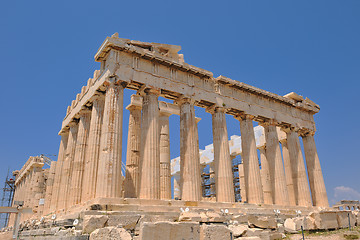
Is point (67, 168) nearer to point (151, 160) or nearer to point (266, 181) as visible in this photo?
point (151, 160)

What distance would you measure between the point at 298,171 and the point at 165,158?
1199 cm

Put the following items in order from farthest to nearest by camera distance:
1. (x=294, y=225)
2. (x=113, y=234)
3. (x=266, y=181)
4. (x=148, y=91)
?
(x=266, y=181) → (x=148, y=91) → (x=294, y=225) → (x=113, y=234)

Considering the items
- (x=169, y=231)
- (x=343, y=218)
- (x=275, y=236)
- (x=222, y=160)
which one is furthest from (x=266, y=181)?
(x=169, y=231)

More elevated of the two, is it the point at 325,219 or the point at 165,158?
the point at 165,158

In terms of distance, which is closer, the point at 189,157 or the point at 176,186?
the point at 189,157

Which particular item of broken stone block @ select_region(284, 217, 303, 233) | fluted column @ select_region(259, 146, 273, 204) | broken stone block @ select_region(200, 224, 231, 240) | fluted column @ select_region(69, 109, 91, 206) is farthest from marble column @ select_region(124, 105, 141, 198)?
broken stone block @ select_region(200, 224, 231, 240)

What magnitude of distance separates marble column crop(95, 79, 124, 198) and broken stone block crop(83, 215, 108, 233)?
4164 millimetres

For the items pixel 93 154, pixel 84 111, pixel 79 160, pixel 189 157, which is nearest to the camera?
pixel 93 154

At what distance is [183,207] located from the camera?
18.1 meters

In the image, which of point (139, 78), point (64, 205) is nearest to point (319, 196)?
point (139, 78)

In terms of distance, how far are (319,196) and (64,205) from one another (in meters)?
21.3

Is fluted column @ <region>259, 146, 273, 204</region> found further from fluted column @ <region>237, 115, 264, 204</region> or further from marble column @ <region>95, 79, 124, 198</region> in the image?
marble column @ <region>95, 79, 124, 198</region>

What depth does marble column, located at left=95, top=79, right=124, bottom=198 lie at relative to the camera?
654 inches

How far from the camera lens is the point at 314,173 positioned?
94.1 ft
